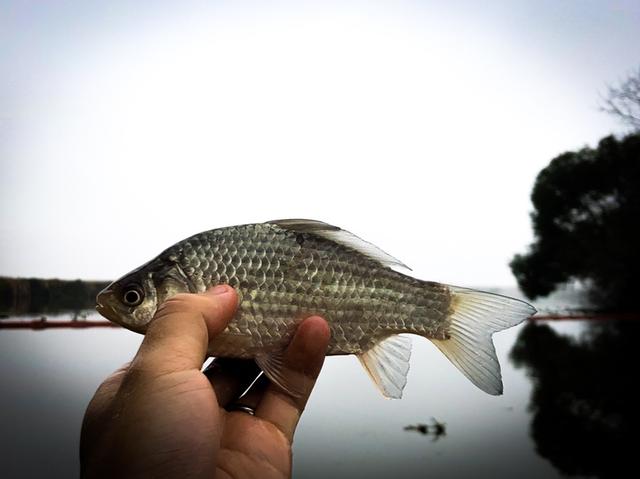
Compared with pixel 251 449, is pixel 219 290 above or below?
above

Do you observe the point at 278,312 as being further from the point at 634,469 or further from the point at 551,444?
the point at 551,444

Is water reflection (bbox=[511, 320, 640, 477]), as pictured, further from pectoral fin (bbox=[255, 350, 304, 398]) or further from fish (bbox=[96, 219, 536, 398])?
pectoral fin (bbox=[255, 350, 304, 398])

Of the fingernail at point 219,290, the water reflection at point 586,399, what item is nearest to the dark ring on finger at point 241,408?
the fingernail at point 219,290

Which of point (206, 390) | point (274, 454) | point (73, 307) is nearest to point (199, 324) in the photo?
point (206, 390)

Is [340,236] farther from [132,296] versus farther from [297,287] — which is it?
[132,296]

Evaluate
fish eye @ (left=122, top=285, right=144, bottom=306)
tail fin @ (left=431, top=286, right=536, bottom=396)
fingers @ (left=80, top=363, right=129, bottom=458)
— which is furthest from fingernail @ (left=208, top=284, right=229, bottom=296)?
tail fin @ (left=431, top=286, right=536, bottom=396)

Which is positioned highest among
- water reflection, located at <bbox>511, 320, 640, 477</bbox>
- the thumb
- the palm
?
the thumb

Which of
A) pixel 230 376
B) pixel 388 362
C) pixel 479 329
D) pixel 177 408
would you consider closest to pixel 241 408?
pixel 230 376
